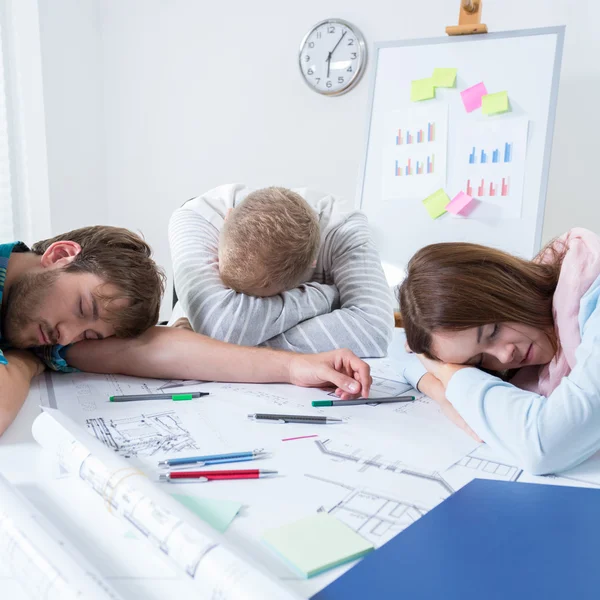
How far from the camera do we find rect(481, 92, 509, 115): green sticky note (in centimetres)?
214

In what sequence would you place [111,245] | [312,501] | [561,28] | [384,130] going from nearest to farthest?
1. [312,501]
2. [111,245]
3. [561,28]
4. [384,130]

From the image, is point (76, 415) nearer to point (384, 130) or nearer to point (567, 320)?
point (567, 320)

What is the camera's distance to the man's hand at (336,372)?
1043 mm

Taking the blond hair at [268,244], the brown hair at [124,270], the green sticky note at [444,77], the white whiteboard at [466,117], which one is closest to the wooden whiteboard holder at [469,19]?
the white whiteboard at [466,117]

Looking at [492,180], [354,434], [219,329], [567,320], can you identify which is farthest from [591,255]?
[492,180]

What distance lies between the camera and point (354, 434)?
86 cm

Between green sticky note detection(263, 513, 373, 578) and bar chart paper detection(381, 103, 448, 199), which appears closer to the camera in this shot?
green sticky note detection(263, 513, 373, 578)

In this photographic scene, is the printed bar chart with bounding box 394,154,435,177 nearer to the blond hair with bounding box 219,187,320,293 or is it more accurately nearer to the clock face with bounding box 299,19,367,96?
the clock face with bounding box 299,19,367,96

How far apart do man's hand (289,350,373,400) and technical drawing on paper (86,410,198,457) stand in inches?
10.7

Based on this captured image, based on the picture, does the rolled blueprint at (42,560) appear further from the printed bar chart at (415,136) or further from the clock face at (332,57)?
the clock face at (332,57)

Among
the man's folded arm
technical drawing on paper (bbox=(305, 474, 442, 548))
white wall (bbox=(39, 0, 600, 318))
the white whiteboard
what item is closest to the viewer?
technical drawing on paper (bbox=(305, 474, 442, 548))

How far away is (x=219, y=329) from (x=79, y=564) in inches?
32.6

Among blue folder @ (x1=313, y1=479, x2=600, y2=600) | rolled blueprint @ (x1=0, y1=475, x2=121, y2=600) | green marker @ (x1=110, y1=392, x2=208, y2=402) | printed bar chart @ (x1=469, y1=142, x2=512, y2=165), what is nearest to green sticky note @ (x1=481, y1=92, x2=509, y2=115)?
printed bar chart @ (x1=469, y1=142, x2=512, y2=165)

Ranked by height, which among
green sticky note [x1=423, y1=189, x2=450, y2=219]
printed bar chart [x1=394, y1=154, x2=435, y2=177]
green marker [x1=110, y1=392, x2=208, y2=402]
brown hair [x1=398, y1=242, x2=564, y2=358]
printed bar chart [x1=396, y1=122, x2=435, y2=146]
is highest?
printed bar chart [x1=396, y1=122, x2=435, y2=146]
